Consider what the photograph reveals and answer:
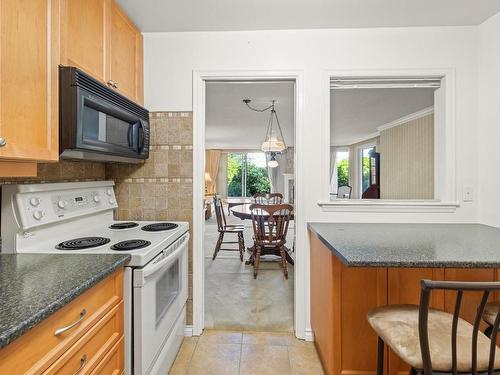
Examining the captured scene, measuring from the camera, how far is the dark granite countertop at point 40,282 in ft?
2.36

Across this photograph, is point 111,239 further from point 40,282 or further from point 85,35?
point 85,35

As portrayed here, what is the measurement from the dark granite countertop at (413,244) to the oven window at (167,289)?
2.99 ft

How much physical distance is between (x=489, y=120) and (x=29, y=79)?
102 inches

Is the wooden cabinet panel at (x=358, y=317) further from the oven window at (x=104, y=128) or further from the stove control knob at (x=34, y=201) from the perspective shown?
the stove control knob at (x=34, y=201)

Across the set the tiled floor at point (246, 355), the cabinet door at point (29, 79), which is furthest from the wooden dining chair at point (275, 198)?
the cabinet door at point (29, 79)

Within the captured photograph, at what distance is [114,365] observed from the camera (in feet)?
3.96

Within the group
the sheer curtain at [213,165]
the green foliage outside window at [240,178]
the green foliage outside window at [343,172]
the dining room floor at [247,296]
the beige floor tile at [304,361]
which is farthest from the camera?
the green foliage outside window at [240,178]

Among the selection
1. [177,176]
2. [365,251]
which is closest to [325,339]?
[365,251]

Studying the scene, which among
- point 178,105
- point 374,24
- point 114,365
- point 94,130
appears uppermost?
point 374,24

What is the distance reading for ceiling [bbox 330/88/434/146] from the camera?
2962mm

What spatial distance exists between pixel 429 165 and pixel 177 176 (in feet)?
8.72

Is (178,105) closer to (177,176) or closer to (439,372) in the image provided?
(177,176)

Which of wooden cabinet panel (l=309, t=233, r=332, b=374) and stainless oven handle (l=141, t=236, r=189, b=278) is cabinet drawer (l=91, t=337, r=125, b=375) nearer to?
stainless oven handle (l=141, t=236, r=189, b=278)

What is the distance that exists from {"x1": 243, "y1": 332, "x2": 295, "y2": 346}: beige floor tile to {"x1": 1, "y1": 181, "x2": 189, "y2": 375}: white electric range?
50 centimetres
